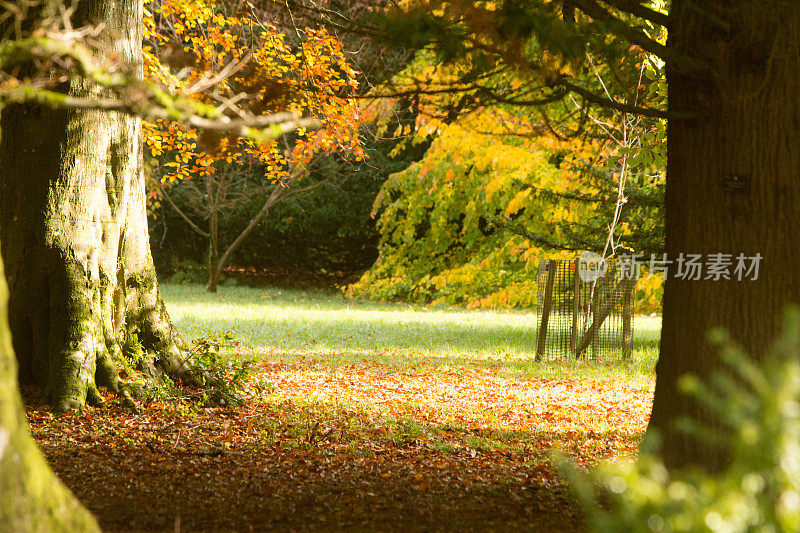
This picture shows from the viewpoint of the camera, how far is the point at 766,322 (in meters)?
3.70

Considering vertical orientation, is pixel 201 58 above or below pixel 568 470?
above

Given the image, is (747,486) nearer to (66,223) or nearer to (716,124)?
(716,124)

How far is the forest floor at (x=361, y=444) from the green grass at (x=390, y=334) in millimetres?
94

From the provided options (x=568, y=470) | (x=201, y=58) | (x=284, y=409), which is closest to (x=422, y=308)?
(x=201, y=58)

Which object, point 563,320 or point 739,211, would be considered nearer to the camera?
point 739,211

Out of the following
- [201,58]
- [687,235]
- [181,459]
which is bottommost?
[181,459]

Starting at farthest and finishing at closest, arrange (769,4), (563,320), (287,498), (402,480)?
(563,320), (402,480), (287,498), (769,4)

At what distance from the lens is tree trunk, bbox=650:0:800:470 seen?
363 centimetres

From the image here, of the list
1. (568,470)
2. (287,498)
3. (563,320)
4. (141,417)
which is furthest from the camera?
(563,320)

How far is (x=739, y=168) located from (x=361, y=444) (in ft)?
10.2

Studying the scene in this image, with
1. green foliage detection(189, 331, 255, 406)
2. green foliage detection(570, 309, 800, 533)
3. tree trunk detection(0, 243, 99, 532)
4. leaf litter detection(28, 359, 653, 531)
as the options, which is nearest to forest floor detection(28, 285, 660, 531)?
leaf litter detection(28, 359, 653, 531)

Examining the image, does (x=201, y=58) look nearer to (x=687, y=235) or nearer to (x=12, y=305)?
(x=12, y=305)

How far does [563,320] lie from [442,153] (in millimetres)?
8848

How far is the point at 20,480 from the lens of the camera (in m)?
2.20
